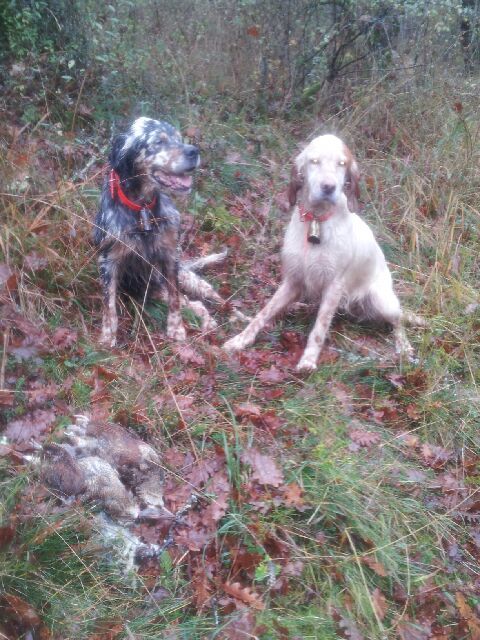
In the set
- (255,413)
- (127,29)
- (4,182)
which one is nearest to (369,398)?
(255,413)

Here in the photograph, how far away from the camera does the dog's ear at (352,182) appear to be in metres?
3.94

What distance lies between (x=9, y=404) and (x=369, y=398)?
6.31 ft

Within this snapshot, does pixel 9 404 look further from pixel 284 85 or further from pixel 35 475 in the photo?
pixel 284 85

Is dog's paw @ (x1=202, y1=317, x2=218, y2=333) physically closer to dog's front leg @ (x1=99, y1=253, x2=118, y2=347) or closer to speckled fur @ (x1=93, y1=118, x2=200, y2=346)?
speckled fur @ (x1=93, y1=118, x2=200, y2=346)

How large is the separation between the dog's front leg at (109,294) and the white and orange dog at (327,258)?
697 mm

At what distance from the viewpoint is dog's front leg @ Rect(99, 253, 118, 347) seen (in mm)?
4016

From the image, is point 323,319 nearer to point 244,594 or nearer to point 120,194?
point 120,194

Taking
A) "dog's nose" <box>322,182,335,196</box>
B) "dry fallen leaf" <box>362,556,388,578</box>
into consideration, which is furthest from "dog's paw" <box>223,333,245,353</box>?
"dry fallen leaf" <box>362,556,388,578</box>

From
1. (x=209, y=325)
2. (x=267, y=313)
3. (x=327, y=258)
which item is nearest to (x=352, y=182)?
(x=327, y=258)

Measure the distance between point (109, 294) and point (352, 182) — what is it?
5.30ft

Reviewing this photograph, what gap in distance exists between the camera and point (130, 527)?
279 cm

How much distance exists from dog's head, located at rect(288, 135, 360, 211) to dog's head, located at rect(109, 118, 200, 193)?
0.65 metres

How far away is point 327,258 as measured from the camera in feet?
13.4

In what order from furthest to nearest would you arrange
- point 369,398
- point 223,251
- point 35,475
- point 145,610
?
point 223,251, point 369,398, point 35,475, point 145,610
